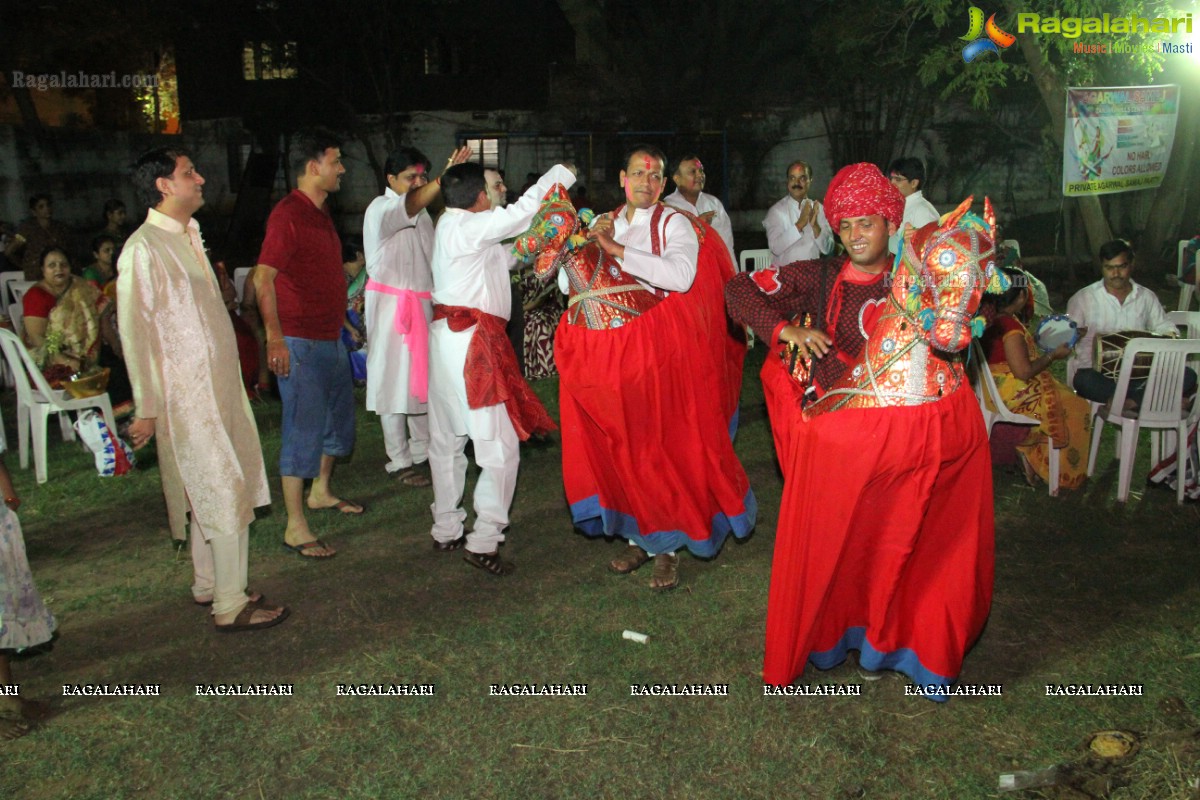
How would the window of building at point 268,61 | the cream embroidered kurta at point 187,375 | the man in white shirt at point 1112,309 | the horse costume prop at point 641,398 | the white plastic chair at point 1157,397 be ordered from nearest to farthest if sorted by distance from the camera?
the cream embroidered kurta at point 187,375 → the horse costume prop at point 641,398 → the white plastic chair at point 1157,397 → the man in white shirt at point 1112,309 → the window of building at point 268,61

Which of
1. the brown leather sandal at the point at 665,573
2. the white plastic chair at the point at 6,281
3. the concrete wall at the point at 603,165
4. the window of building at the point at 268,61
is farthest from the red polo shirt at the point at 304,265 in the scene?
the window of building at the point at 268,61

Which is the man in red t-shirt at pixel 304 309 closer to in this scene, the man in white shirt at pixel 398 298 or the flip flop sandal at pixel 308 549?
the flip flop sandal at pixel 308 549

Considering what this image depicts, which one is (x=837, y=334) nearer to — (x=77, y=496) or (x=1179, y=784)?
(x=1179, y=784)

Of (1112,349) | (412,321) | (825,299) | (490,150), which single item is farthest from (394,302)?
(490,150)

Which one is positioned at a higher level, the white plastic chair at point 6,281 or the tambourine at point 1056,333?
the white plastic chair at point 6,281

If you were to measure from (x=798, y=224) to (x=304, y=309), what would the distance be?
430cm

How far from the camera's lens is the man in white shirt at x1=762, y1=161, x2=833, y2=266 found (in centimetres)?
761

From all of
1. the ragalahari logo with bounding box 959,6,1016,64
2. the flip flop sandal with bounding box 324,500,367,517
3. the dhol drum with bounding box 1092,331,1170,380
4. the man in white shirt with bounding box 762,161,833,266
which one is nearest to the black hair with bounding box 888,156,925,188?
the man in white shirt with bounding box 762,161,833,266

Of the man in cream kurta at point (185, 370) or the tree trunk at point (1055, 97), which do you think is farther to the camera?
the tree trunk at point (1055, 97)

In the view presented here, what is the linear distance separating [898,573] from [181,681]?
2690 millimetres

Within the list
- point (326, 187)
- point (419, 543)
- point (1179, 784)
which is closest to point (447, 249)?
point (326, 187)

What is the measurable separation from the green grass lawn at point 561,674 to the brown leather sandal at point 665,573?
0.07m

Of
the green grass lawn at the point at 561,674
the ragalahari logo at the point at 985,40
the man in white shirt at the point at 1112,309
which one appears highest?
the ragalahari logo at the point at 985,40

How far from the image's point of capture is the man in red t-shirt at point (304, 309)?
4.50 metres
